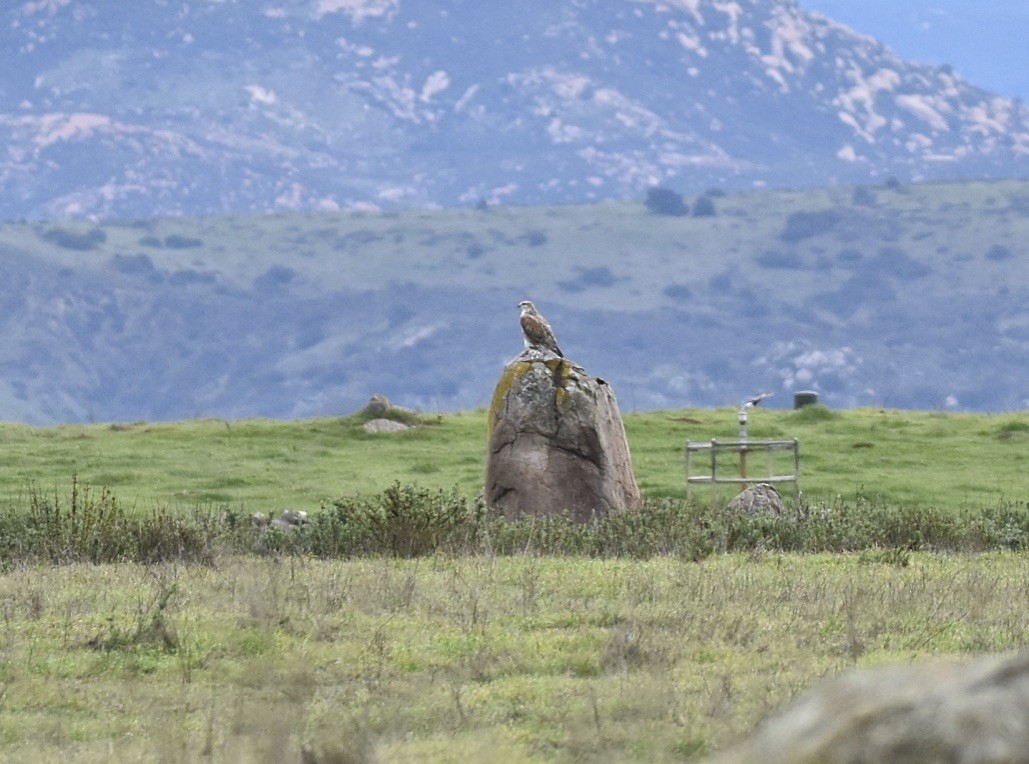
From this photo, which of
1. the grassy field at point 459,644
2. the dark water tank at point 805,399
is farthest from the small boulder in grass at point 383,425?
the grassy field at point 459,644

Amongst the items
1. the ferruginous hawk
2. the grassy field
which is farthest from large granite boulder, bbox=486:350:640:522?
the grassy field

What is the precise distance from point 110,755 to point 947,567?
1397cm

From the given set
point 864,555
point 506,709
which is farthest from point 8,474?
point 506,709

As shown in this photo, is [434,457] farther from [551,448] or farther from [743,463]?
[551,448]

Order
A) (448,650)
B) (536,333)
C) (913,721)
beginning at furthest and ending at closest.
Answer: (536,333) → (448,650) → (913,721)

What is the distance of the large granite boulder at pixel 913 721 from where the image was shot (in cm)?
723

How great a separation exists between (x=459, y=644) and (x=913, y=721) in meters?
9.57

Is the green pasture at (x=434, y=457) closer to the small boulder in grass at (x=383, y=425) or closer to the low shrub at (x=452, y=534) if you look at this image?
the small boulder in grass at (x=383, y=425)

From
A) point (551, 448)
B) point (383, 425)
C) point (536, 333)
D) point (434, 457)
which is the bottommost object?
point (551, 448)

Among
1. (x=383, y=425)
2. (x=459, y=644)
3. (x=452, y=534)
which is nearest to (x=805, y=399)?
(x=383, y=425)

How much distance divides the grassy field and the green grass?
0.04 m

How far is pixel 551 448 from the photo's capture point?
31.3 m

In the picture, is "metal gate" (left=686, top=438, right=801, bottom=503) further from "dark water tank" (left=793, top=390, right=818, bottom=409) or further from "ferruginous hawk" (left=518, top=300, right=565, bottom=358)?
"dark water tank" (left=793, top=390, right=818, bottom=409)

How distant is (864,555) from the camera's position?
24.8m
